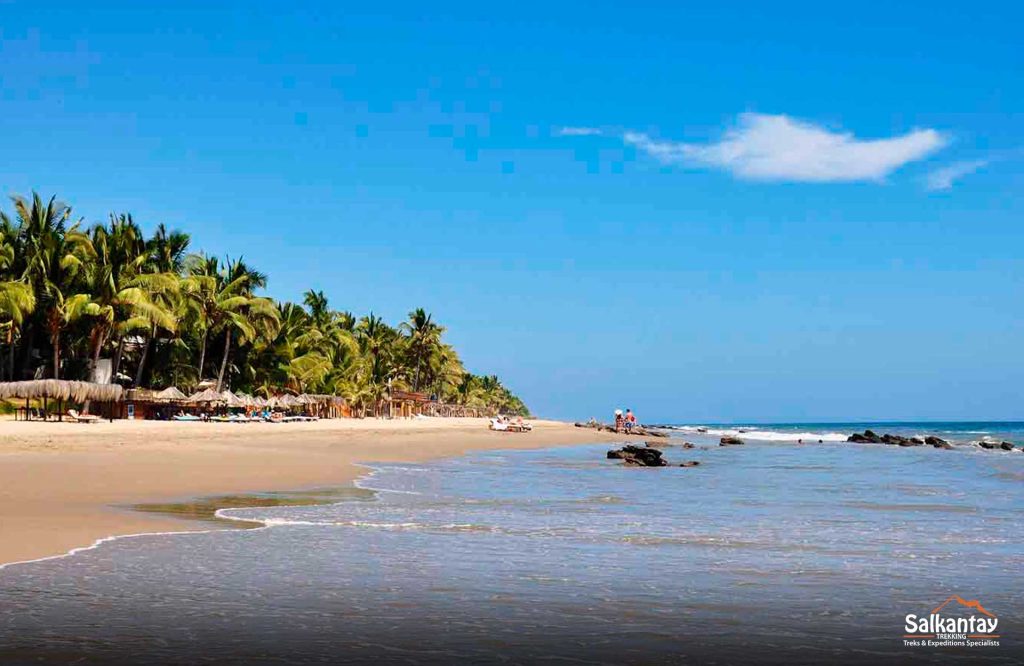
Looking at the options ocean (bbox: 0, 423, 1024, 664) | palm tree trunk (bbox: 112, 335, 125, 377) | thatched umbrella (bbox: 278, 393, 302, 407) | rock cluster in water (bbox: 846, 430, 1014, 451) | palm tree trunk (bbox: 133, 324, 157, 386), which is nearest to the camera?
ocean (bbox: 0, 423, 1024, 664)

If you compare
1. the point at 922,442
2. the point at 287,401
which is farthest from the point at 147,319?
the point at 922,442

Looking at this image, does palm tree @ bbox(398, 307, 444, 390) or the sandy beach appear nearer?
the sandy beach

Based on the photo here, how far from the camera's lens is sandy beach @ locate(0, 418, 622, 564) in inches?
440

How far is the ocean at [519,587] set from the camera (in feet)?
19.5

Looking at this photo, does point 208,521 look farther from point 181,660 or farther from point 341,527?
point 181,660

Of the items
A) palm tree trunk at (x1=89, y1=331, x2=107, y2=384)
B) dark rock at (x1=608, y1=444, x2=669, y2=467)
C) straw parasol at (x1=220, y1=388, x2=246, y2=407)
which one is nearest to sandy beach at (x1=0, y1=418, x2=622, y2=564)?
dark rock at (x1=608, y1=444, x2=669, y2=467)

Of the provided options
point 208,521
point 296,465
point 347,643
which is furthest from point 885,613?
point 296,465

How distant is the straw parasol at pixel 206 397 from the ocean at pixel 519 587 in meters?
39.7

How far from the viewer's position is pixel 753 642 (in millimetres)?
6219

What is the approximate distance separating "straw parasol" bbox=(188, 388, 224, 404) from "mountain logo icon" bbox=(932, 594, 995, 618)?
4970 centimetres

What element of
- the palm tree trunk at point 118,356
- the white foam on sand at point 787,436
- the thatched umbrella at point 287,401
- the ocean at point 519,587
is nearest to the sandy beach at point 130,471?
the ocean at point 519,587

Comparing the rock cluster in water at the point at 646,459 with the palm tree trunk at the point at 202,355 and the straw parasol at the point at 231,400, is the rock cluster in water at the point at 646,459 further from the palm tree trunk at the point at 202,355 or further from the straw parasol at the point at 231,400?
the palm tree trunk at the point at 202,355

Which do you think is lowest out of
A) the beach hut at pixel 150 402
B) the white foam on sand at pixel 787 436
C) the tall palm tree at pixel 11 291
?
the white foam on sand at pixel 787 436

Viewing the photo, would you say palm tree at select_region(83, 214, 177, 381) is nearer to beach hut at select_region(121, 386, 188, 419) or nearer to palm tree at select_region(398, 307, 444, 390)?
beach hut at select_region(121, 386, 188, 419)
